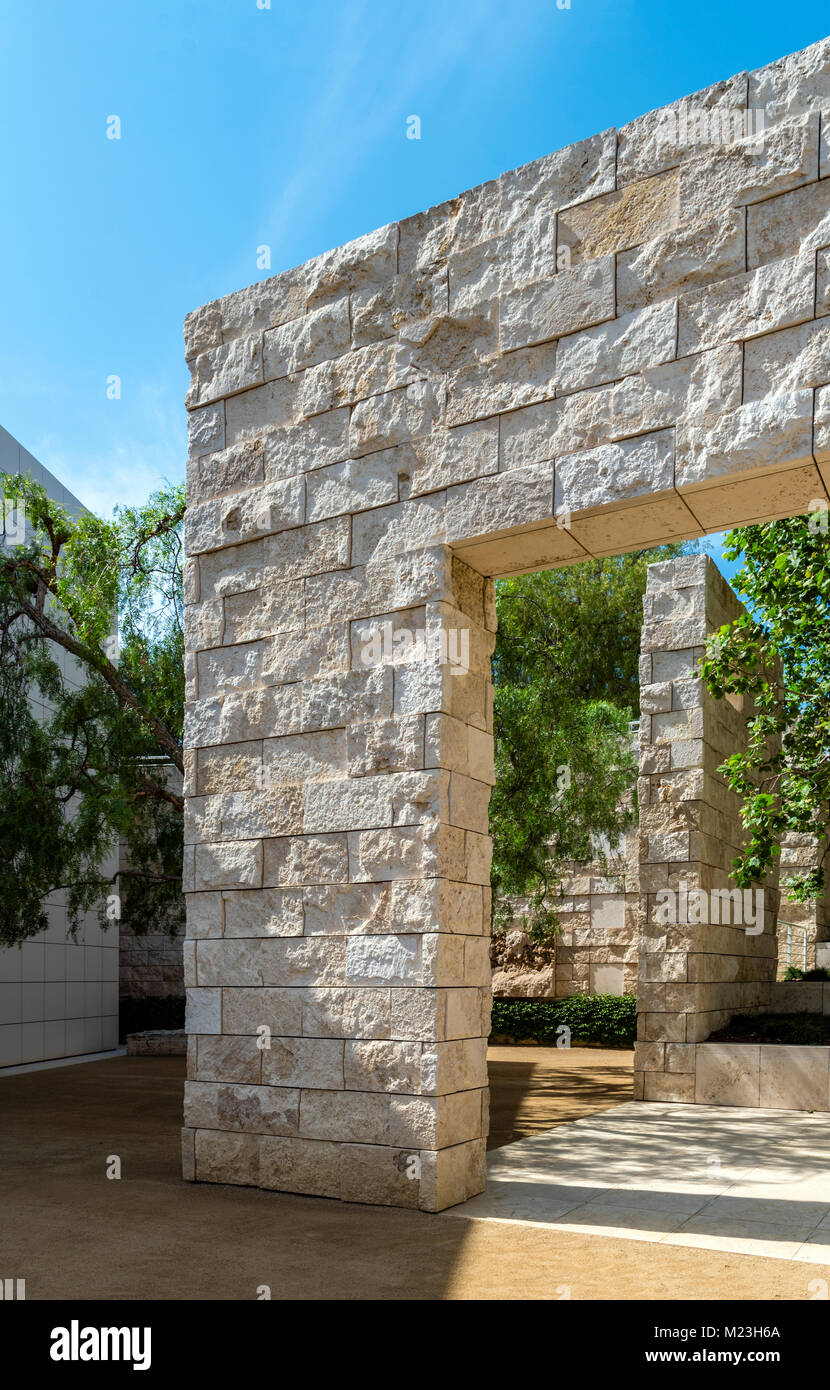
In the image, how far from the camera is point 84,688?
10.2 metres

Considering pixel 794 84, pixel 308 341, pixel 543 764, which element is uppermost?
pixel 794 84

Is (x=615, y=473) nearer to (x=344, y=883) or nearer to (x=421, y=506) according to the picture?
(x=421, y=506)

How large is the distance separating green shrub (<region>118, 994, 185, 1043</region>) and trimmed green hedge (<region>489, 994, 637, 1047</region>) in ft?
17.6

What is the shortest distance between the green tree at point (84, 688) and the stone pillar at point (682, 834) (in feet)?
14.9

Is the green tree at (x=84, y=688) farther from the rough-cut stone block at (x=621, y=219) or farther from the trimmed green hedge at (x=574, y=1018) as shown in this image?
the trimmed green hedge at (x=574, y=1018)

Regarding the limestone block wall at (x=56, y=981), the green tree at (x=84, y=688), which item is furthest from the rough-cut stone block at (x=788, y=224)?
the limestone block wall at (x=56, y=981)

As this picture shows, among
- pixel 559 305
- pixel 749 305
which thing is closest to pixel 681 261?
pixel 749 305

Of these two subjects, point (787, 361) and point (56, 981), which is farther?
point (56, 981)

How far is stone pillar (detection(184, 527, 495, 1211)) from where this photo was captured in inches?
190

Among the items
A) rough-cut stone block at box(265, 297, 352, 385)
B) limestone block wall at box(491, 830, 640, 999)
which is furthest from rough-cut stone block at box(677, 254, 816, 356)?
limestone block wall at box(491, 830, 640, 999)

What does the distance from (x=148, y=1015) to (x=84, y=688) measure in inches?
354

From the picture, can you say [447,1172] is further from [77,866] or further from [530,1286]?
[77,866]

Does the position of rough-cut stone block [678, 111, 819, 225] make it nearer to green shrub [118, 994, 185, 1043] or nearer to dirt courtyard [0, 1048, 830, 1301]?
dirt courtyard [0, 1048, 830, 1301]

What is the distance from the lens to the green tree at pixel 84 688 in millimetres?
9508
